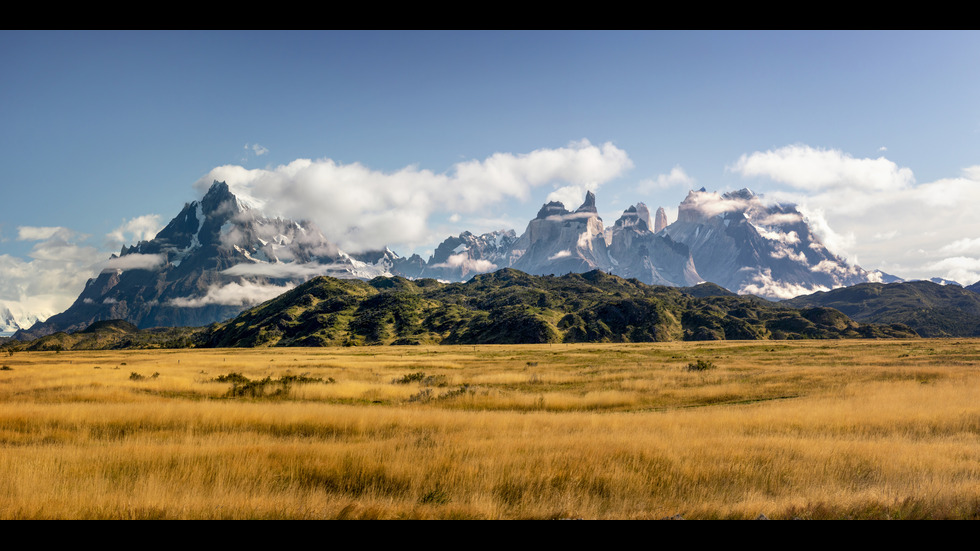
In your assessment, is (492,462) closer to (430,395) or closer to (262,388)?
(430,395)

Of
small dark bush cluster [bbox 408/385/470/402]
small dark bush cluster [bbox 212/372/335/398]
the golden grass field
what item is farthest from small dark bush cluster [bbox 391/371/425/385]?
the golden grass field

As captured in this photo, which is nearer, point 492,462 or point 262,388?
point 492,462

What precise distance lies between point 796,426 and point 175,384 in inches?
1509

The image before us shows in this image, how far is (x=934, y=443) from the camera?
15.6m

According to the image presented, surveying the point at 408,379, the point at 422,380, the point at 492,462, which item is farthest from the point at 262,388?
the point at 492,462

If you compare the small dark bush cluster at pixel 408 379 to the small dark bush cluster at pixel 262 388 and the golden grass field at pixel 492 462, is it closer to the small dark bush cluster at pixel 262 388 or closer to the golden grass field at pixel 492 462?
the small dark bush cluster at pixel 262 388

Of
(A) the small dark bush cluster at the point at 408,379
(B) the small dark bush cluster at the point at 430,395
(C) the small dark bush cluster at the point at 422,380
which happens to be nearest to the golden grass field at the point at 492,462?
(B) the small dark bush cluster at the point at 430,395

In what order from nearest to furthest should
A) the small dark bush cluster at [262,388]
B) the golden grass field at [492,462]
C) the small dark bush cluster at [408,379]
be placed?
the golden grass field at [492,462] → the small dark bush cluster at [262,388] → the small dark bush cluster at [408,379]

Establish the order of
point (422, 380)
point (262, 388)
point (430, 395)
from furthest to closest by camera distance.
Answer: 1. point (422, 380)
2. point (262, 388)
3. point (430, 395)

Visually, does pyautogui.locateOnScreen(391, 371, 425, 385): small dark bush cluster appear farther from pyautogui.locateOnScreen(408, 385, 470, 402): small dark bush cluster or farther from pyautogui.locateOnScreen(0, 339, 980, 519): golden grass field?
pyautogui.locateOnScreen(0, 339, 980, 519): golden grass field
